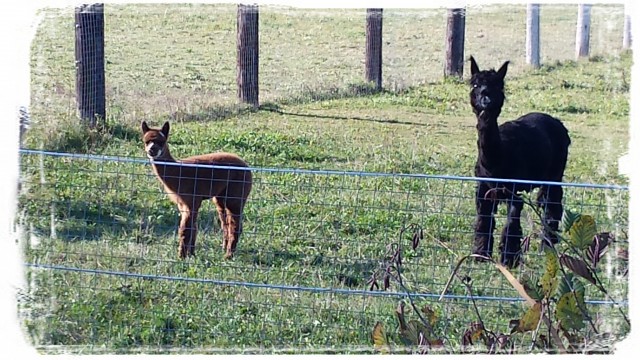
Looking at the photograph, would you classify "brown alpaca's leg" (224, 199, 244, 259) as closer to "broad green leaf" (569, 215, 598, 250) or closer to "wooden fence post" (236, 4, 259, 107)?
"broad green leaf" (569, 215, 598, 250)

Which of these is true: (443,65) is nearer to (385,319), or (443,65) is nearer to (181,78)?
(181,78)

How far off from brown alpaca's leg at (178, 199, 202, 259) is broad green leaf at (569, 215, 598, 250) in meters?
4.22

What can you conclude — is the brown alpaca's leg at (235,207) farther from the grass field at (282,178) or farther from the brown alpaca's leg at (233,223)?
the grass field at (282,178)

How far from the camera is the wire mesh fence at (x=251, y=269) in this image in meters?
5.64

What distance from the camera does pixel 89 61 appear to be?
1257 cm

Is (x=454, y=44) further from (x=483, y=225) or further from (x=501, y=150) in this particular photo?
(x=483, y=225)

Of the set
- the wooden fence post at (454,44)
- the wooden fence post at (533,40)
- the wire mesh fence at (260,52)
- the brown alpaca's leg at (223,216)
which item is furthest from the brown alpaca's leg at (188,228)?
the wooden fence post at (533,40)

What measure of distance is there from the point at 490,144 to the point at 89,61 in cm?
630

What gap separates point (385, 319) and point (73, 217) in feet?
11.5

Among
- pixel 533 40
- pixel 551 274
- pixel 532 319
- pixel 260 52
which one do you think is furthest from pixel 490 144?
pixel 533 40

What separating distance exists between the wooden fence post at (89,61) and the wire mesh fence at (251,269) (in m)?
2.78

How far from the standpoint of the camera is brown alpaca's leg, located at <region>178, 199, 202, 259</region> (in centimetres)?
725

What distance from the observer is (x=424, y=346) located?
337 cm

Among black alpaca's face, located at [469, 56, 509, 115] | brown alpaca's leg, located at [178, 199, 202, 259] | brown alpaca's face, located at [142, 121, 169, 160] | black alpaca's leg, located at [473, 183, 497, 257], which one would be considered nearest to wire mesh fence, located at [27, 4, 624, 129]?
brown alpaca's face, located at [142, 121, 169, 160]
